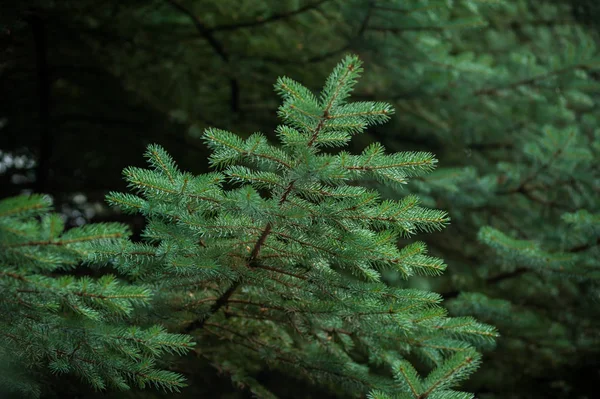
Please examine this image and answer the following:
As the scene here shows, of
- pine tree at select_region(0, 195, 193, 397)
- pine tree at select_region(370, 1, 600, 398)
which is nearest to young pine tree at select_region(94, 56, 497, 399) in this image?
pine tree at select_region(0, 195, 193, 397)

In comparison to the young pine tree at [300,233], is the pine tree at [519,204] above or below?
above

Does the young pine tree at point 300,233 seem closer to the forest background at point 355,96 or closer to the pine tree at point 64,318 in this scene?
the pine tree at point 64,318

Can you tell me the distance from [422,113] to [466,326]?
95.4 inches

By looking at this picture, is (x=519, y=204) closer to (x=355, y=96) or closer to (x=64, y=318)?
(x=355, y=96)

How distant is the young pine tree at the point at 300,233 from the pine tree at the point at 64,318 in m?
0.16

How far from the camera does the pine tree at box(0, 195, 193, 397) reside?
1.41 metres

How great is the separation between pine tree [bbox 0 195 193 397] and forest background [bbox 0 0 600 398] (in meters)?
1.47

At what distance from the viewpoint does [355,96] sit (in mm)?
3830

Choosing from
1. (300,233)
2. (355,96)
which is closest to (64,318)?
A: (300,233)

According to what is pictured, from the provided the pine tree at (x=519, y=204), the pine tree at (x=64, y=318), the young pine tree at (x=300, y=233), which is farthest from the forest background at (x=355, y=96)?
the pine tree at (x=64, y=318)

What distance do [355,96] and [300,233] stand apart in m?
Result: 2.29

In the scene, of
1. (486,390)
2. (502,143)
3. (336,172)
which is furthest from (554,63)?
(336,172)

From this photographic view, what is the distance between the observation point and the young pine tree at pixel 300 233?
63.7 inches

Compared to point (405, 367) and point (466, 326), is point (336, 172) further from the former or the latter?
point (466, 326)
